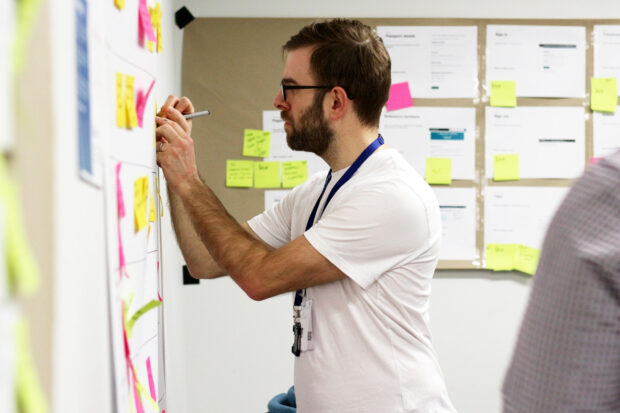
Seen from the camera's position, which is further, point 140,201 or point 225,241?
point 225,241

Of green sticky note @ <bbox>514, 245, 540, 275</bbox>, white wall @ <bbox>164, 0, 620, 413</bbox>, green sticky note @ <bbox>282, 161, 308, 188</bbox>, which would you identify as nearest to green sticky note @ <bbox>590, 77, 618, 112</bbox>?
white wall @ <bbox>164, 0, 620, 413</bbox>

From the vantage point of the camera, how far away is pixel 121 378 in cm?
70

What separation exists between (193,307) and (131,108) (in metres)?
1.89

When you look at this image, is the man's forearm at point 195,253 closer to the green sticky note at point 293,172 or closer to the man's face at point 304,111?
the man's face at point 304,111

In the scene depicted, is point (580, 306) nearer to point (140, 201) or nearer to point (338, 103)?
point (140, 201)

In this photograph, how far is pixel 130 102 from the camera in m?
0.81

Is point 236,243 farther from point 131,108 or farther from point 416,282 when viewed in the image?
point 131,108

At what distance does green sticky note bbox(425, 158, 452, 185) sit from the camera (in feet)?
8.66

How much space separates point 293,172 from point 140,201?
1.78 metres

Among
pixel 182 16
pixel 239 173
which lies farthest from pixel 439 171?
pixel 182 16

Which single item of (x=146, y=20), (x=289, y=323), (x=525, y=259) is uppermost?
(x=146, y=20)

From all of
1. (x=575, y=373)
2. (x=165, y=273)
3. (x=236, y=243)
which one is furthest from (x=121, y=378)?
(x=165, y=273)

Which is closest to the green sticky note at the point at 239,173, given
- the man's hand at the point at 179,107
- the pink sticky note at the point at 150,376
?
the man's hand at the point at 179,107

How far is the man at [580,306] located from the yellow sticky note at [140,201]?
504 mm
